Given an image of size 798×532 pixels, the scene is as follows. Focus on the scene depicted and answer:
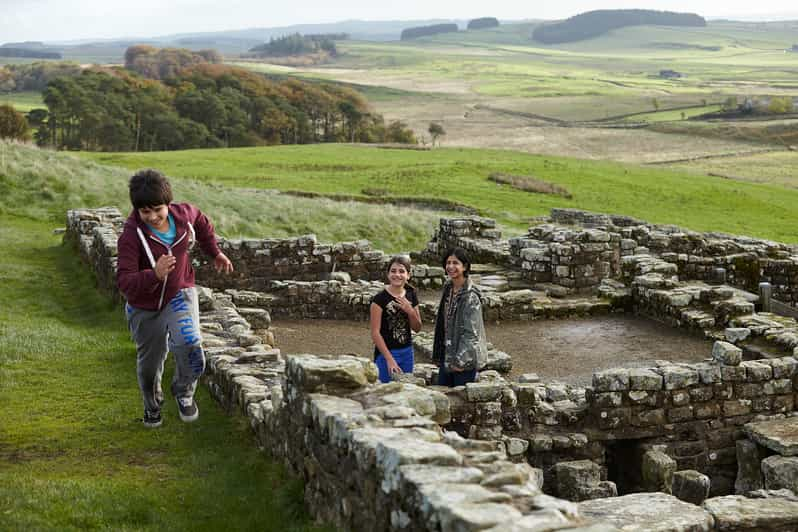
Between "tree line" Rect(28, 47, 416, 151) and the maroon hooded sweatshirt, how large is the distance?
6830 cm

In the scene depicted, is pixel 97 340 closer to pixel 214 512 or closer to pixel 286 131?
pixel 214 512

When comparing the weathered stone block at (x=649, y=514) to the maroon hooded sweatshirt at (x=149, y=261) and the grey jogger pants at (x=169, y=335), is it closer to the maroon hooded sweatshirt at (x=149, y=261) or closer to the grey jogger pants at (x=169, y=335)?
the grey jogger pants at (x=169, y=335)

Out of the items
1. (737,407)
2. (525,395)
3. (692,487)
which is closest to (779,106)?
(737,407)

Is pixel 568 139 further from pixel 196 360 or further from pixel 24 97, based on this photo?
pixel 196 360

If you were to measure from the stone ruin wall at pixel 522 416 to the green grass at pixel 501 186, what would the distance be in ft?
100

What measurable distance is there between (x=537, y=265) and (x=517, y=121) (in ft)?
366

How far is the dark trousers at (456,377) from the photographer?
1185 cm

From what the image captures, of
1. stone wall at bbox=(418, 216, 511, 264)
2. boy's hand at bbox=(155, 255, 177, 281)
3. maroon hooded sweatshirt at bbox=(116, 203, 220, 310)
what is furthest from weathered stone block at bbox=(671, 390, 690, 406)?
stone wall at bbox=(418, 216, 511, 264)

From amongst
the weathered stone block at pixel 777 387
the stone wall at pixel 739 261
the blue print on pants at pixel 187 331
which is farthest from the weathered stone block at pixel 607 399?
the stone wall at pixel 739 261

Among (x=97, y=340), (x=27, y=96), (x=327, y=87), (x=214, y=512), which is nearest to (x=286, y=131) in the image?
(x=327, y=87)

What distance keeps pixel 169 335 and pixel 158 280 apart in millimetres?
910

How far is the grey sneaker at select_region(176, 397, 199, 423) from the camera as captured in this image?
35.7 ft

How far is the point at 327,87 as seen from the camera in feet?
385

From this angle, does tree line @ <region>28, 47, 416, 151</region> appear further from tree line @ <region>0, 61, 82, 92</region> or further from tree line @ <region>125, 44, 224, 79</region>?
tree line @ <region>0, 61, 82, 92</region>
